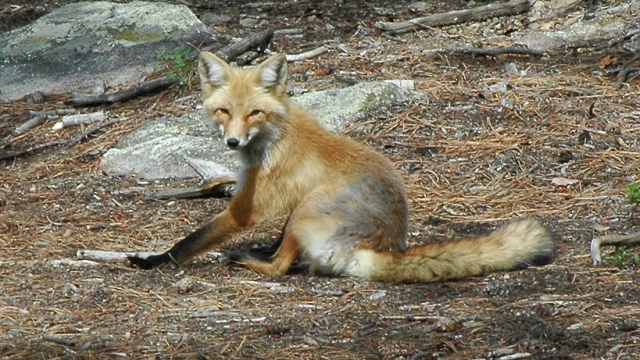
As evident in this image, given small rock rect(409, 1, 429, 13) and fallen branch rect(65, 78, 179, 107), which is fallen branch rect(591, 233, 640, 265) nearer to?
fallen branch rect(65, 78, 179, 107)

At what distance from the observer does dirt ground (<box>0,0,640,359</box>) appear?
455cm

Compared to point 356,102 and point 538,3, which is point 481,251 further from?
point 538,3

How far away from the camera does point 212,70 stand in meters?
5.91

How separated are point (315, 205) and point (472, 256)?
102cm

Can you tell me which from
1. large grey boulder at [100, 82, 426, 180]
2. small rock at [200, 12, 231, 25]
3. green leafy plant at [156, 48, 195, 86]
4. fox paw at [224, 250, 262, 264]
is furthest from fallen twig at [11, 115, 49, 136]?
fox paw at [224, 250, 262, 264]

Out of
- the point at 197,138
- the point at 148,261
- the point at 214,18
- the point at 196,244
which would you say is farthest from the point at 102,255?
the point at 214,18

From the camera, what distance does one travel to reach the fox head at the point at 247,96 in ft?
18.9

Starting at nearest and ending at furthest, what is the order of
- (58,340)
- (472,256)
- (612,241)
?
(58,340) → (472,256) → (612,241)

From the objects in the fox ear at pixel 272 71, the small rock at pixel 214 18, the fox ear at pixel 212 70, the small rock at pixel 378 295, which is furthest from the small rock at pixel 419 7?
the small rock at pixel 378 295

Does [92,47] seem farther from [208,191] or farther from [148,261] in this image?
[148,261]

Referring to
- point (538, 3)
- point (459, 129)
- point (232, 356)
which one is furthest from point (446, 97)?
point (232, 356)

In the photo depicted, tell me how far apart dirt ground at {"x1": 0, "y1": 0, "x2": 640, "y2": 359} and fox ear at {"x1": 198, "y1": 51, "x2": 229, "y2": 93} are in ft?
3.89

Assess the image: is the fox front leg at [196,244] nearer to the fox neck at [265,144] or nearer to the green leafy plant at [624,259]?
the fox neck at [265,144]

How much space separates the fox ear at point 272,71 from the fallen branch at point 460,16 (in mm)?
4767
